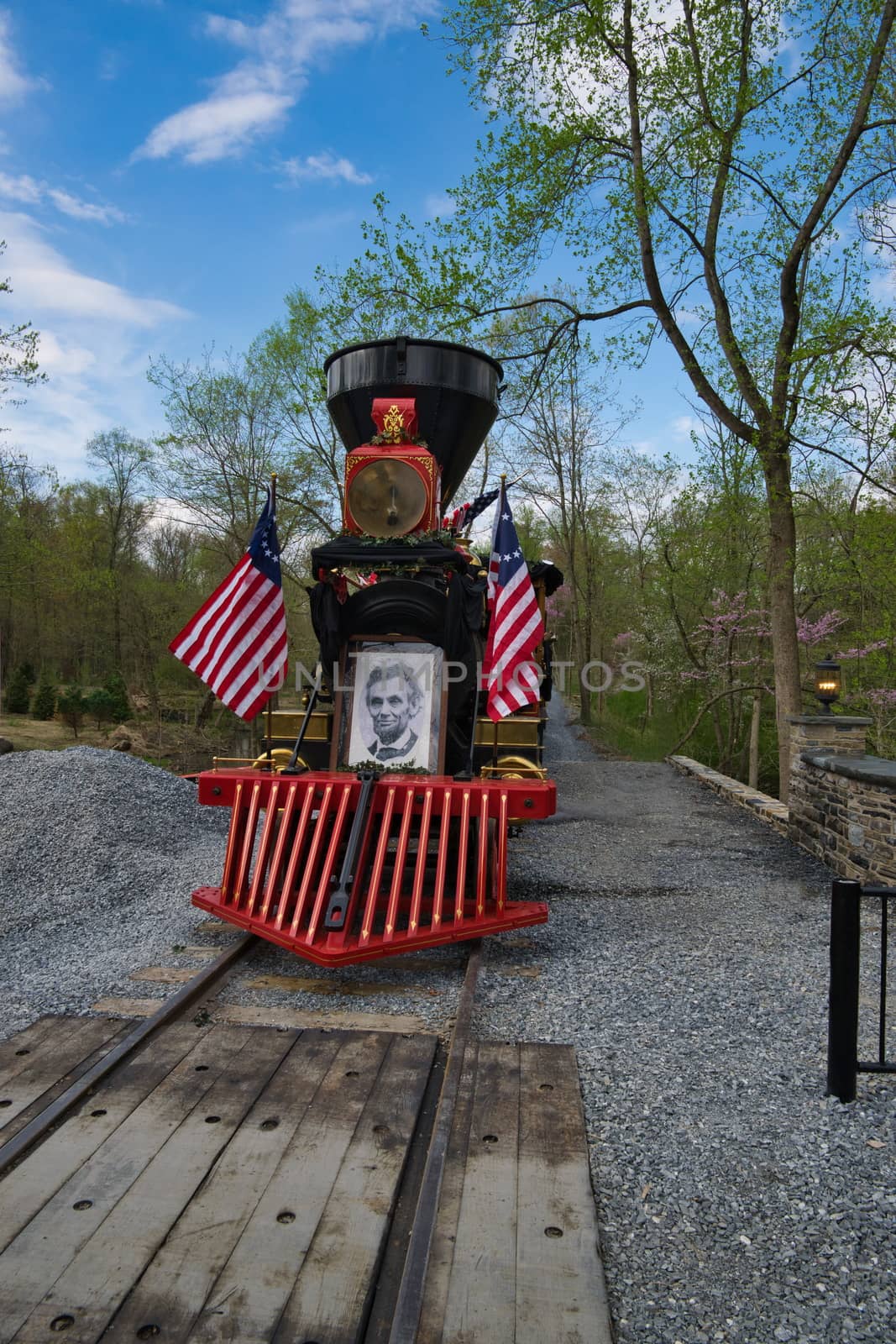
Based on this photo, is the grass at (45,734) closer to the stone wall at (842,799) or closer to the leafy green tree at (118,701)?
the leafy green tree at (118,701)

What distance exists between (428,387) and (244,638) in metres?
2.64

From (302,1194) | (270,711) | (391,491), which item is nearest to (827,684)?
(391,491)

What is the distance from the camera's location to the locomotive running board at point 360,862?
456cm

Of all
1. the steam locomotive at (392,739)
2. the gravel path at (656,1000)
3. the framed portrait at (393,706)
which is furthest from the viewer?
the framed portrait at (393,706)

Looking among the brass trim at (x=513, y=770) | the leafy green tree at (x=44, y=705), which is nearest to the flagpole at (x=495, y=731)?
the brass trim at (x=513, y=770)

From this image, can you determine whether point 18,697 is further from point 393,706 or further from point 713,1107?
point 713,1107

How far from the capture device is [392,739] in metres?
6.03

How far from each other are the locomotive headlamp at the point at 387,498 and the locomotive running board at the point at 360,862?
1.88 m

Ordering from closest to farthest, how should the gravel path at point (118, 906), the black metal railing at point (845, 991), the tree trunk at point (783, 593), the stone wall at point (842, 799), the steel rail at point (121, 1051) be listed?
the steel rail at point (121, 1051) < the black metal railing at point (845, 991) < the gravel path at point (118, 906) < the stone wall at point (842, 799) < the tree trunk at point (783, 593)

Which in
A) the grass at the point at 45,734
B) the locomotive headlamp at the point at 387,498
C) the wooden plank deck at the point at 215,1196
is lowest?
the wooden plank deck at the point at 215,1196

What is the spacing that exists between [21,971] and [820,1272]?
14.2 feet

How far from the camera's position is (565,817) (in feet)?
33.0

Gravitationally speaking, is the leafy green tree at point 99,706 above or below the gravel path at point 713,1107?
above

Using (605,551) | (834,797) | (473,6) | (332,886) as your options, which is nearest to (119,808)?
(332,886)
